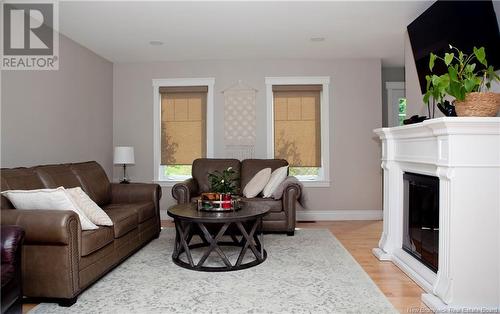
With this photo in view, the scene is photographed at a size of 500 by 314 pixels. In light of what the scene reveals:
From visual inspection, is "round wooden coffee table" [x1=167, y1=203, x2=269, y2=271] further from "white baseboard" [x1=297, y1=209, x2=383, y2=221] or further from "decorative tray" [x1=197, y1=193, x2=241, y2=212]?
"white baseboard" [x1=297, y1=209, x2=383, y2=221]

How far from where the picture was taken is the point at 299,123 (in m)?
5.66

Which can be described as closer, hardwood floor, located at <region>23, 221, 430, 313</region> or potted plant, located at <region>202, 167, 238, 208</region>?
hardwood floor, located at <region>23, 221, 430, 313</region>

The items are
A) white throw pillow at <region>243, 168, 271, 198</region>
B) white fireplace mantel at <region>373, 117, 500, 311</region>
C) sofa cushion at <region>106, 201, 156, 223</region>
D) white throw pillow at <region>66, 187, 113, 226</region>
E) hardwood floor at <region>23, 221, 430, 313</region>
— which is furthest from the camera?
white throw pillow at <region>243, 168, 271, 198</region>

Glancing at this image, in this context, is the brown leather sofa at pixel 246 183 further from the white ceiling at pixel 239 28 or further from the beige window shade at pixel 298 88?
the white ceiling at pixel 239 28

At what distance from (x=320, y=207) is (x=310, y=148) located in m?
0.97

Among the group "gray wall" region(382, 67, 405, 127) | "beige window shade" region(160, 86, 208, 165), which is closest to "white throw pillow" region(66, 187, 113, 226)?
"beige window shade" region(160, 86, 208, 165)

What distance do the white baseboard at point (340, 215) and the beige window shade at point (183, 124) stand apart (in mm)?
1917

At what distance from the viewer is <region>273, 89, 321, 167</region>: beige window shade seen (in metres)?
5.67

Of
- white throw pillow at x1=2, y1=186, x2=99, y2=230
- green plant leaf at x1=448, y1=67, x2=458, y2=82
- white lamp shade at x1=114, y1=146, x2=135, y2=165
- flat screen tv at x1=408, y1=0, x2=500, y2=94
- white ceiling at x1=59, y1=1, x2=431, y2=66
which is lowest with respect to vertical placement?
white throw pillow at x1=2, y1=186, x2=99, y2=230

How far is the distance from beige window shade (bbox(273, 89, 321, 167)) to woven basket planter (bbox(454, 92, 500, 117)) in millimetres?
3225

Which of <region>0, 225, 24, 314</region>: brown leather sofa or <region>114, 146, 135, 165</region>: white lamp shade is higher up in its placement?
<region>114, 146, 135, 165</region>: white lamp shade

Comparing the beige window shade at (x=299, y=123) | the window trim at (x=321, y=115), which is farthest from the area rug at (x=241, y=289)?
the beige window shade at (x=299, y=123)

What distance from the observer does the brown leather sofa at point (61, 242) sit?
2.45 m

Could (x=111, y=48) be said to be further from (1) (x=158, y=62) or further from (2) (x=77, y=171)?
(2) (x=77, y=171)
